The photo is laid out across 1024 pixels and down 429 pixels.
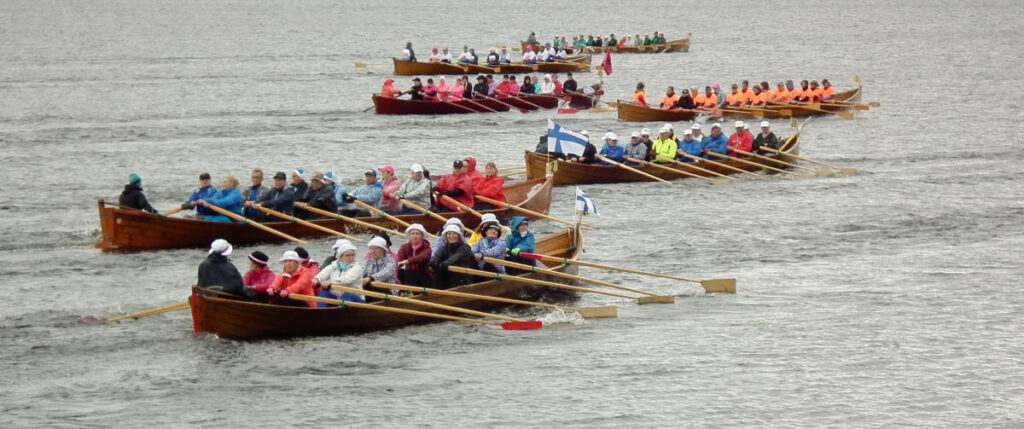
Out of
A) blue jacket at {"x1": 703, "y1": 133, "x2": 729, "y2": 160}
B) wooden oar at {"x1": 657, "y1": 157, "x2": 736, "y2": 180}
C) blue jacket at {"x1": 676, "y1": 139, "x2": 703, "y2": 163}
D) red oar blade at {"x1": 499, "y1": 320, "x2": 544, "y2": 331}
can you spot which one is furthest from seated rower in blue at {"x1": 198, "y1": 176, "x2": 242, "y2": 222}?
blue jacket at {"x1": 703, "y1": 133, "x2": 729, "y2": 160}

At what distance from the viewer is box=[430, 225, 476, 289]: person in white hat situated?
24297mm

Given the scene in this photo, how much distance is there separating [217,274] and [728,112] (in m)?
35.6

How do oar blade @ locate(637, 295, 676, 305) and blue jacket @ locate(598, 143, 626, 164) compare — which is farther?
blue jacket @ locate(598, 143, 626, 164)

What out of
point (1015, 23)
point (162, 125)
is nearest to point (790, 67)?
point (162, 125)

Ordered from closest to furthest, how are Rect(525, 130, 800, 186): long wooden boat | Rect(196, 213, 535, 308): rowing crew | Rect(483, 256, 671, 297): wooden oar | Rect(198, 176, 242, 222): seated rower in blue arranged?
Rect(196, 213, 535, 308): rowing crew, Rect(483, 256, 671, 297): wooden oar, Rect(198, 176, 242, 222): seated rower in blue, Rect(525, 130, 800, 186): long wooden boat

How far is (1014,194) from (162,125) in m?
32.1

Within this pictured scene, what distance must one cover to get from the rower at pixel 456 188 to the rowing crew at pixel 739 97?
864 inches

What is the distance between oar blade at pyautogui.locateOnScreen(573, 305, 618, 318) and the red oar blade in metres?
1.02

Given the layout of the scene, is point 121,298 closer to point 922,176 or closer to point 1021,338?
point 1021,338

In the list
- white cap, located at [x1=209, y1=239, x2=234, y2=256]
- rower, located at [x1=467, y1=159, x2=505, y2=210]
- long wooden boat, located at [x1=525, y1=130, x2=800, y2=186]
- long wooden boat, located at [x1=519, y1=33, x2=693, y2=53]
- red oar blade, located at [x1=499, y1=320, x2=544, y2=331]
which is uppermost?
long wooden boat, located at [x1=519, y1=33, x2=693, y2=53]

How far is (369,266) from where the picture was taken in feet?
78.2

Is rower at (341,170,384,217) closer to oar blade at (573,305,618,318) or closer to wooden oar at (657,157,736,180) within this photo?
oar blade at (573,305,618,318)

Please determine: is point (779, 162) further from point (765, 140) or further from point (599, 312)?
point (599, 312)

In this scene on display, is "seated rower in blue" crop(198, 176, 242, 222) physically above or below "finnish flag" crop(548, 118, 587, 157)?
below
